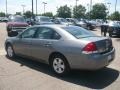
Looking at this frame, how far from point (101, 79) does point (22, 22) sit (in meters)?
15.3

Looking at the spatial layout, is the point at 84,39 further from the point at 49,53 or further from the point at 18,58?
the point at 18,58

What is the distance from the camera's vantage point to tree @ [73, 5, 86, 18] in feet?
306

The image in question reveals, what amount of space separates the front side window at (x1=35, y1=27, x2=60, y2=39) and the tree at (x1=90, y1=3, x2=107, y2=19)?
83.7 meters

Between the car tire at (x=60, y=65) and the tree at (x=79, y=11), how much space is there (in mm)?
86477

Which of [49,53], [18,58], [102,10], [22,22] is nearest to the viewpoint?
[49,53]

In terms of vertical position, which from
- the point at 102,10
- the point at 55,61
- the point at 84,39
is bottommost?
the point at 55,61

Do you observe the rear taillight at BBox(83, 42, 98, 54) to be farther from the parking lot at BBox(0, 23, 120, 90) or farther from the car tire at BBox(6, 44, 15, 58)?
the car tire at BBox(6, 44, 15, 58)

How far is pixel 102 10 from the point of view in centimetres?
9350

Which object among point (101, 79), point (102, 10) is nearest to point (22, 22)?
point (101, 79)

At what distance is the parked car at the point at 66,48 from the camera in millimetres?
6469

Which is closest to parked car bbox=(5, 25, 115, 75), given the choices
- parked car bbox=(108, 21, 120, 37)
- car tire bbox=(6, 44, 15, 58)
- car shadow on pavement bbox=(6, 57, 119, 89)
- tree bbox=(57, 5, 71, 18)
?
car shadow on pavement bbox=(6, 57, 119, 89)

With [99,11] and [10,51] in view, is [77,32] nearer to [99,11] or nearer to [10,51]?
[10,51]

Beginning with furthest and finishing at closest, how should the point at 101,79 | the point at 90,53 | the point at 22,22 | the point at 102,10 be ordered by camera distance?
the point at 102,10
the point at 22,22
the point at 101,79
the point at 90,53

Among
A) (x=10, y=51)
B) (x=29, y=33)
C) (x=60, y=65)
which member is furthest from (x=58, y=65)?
(x=10, y=51)
